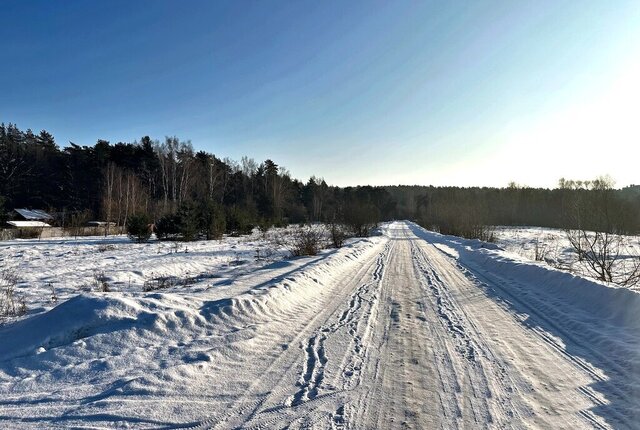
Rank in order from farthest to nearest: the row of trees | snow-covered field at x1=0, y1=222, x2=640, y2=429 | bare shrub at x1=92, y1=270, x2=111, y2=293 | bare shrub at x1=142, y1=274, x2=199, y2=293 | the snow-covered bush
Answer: the row of trees
the snow-covered bush
bare shrub at x1=142, y1=274, x2=199, y2=293
bare shrub at x1=92, y1=270, x2=111, y2=293
snow-covered field at x1=0, y1=222, x2=640, y2=429

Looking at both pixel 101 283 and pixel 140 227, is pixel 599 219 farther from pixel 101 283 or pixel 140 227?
pixel 140 227

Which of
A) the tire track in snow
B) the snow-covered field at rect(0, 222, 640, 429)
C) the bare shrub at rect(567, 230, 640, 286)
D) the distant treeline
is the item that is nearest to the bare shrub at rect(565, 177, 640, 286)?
the bare shrub at rect(567, 230, 640, 286)

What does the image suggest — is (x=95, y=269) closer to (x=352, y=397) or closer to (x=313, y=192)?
(x=352, y=397)

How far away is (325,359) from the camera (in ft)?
15.3

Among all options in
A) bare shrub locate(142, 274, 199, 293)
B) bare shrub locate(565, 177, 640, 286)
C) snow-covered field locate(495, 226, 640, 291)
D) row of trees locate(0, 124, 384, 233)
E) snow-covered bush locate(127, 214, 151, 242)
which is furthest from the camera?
row of trees locate(0, 124, 384, 233)

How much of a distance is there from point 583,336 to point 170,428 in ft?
20.6

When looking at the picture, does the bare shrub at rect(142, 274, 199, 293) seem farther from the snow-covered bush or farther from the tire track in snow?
the snow-covered bush

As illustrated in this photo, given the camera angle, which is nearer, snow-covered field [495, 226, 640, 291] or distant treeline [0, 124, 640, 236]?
snow-covered field [495, 226, 640, 291]

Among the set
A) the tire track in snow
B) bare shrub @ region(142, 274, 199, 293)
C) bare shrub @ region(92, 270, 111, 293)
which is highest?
the tire track in snow

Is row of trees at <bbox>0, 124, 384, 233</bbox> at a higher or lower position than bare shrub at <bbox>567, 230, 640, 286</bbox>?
higher

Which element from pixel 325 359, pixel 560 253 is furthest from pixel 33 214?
pixel 560 253

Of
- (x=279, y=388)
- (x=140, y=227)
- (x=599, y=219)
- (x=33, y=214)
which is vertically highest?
(x=599, y=219)

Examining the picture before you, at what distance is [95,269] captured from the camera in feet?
40.9

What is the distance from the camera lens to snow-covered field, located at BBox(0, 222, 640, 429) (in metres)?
3.36
